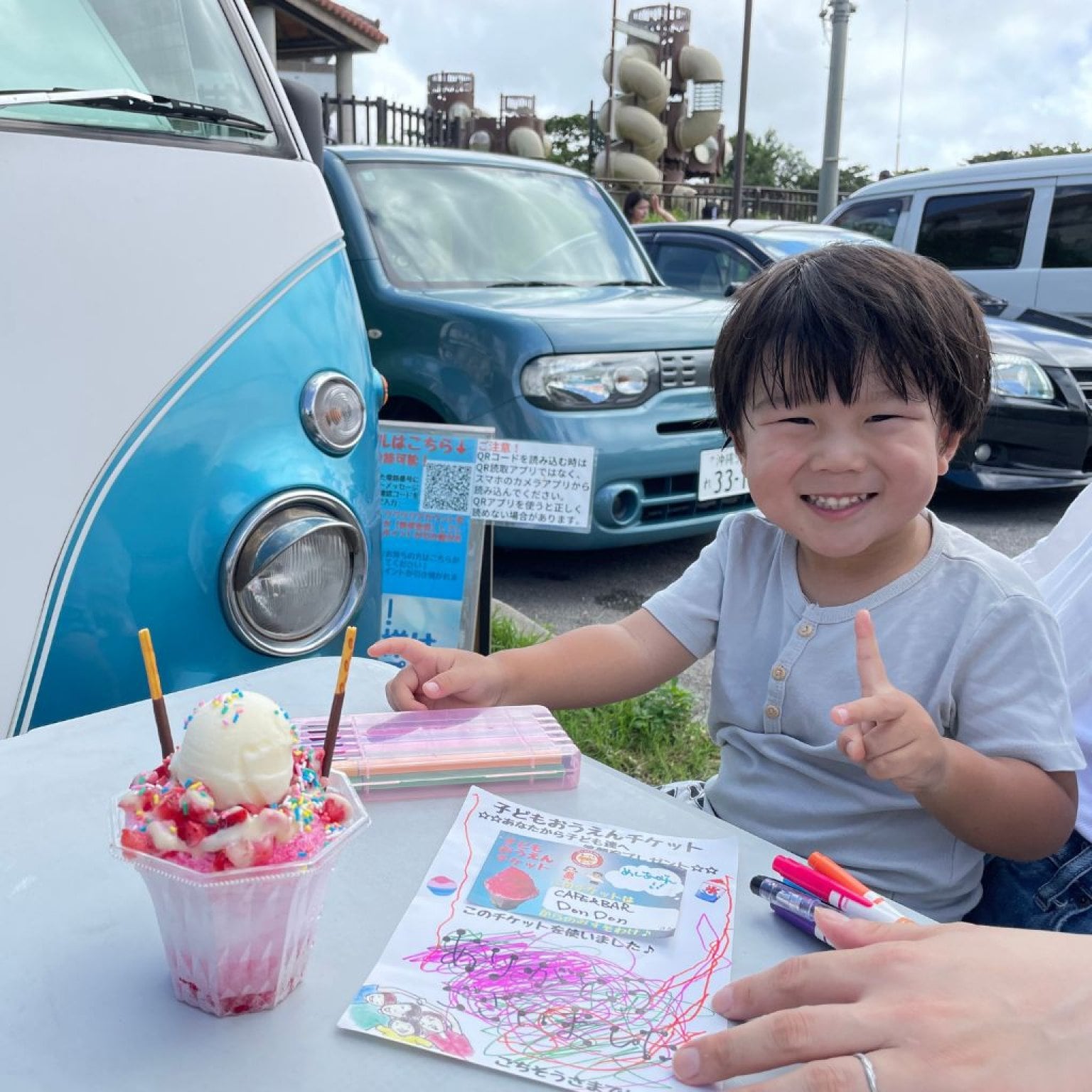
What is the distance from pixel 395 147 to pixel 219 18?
2635 millimetres

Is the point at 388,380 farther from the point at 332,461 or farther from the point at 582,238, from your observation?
the point at 332,461

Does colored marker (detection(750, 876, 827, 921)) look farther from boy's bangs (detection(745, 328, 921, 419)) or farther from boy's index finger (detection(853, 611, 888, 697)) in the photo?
boy's bangs (detection(745, 328, 921, 419))

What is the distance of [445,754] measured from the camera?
1.12 m

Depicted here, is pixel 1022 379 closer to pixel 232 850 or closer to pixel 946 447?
pixel 946 447

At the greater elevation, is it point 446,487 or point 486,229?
point 486,229

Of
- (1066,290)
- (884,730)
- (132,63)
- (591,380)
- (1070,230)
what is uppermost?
(1070,230)

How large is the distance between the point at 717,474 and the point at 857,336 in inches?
115

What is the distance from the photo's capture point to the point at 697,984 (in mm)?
825

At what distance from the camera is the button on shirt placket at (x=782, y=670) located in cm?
141

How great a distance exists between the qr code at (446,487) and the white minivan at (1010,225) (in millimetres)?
5119

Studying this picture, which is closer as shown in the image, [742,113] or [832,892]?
[832,892]

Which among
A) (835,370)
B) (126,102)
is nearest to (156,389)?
(126,102)

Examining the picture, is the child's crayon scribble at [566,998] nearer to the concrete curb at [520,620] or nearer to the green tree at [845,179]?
the concrete curb at [520,620]

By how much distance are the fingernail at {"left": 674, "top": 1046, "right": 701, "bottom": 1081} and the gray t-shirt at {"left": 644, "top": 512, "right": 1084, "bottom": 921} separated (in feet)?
2.11
